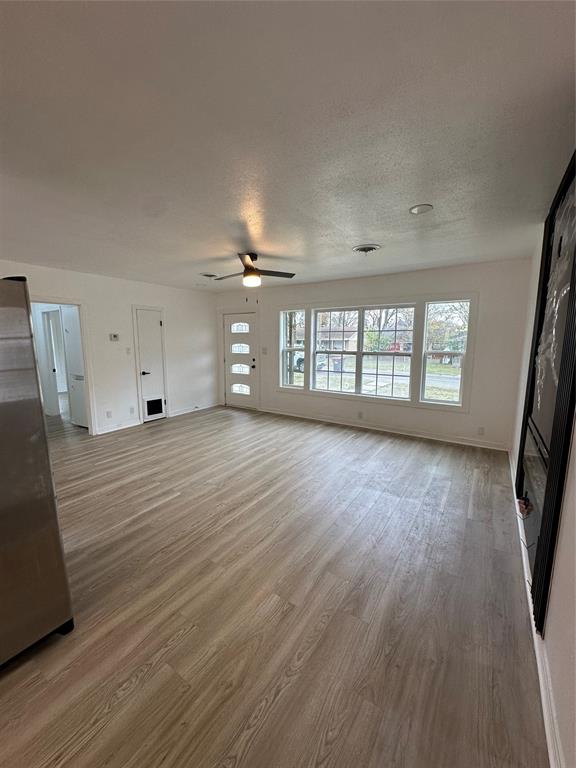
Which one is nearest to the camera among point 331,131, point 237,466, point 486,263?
point 331,131

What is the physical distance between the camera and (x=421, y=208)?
2.36 metres

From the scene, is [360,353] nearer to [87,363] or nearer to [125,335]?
[125,335]

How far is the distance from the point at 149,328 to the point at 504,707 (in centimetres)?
586

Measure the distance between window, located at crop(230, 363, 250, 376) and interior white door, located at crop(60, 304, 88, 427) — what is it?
2.77 m

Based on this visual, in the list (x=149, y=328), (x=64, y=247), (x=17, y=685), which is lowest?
(x=17, y=685)

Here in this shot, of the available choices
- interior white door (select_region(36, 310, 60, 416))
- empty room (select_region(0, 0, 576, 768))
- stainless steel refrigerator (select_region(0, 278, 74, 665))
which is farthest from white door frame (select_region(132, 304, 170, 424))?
stainless steel refrigerator (select_region(0, 278, 74, 665))

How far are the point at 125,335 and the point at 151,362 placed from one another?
65cm

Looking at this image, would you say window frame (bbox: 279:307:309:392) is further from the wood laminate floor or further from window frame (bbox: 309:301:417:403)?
the wood laminate floor

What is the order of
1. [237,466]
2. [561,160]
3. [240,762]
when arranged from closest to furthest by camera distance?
[240,762] < [561,160] < [237,466]

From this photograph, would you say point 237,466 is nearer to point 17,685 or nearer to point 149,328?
point 17,685

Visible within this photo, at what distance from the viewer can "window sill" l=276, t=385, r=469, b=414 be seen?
4.46 meters

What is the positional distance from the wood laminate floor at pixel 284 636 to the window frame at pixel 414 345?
1.57 meters

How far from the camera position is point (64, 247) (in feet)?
11.0

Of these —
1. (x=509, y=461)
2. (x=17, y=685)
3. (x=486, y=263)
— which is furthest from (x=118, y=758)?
(x=486, y=263)
